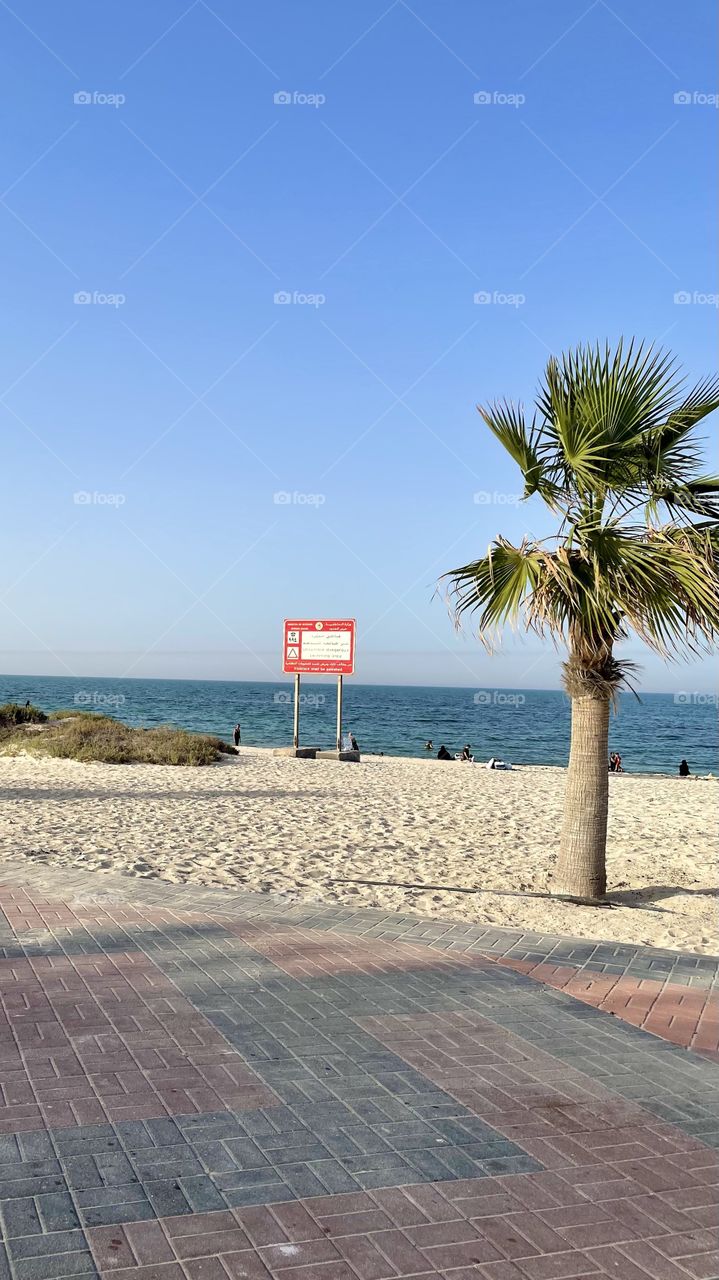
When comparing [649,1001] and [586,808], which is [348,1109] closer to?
[649,1001]

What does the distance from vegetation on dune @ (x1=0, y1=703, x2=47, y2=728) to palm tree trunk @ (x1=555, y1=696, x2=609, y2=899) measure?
24993mm

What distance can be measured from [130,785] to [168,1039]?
13.8 meters

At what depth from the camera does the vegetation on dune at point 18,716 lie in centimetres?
3047

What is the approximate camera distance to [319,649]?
99.6 feet

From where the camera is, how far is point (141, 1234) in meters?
3.02

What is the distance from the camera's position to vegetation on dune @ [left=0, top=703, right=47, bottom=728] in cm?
3047

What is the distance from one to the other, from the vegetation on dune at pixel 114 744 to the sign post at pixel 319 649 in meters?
4.16

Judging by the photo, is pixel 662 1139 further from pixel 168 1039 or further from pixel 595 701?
pixel 595 701

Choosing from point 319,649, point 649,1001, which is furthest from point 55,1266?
point 319,649

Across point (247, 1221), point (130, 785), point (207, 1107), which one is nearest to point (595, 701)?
point (207, 1107)

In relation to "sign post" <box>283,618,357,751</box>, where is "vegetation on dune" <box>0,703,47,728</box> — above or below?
below
